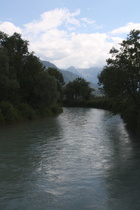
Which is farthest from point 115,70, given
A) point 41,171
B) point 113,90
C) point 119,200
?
point 119,200

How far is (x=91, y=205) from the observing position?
9125 mm

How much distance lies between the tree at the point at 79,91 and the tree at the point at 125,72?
292 feet

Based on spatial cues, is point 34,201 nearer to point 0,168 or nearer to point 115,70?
point 0,168

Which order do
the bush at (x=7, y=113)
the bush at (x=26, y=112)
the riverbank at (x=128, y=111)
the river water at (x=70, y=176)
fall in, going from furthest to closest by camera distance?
the bush at (x=26, y=112), the bush at (x=7, y=113), the riverbank at (x=128, y=111), the river water at (x=70, y=176)

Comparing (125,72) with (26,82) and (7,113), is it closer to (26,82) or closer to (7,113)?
(7,113)

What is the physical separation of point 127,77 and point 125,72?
0.62 meters

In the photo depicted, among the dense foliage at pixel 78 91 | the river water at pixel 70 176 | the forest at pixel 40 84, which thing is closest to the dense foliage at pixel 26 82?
the forest at pixel 40 84

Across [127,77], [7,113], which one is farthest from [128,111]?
[7,113]

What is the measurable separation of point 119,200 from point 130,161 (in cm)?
603

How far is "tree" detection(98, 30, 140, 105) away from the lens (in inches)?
1078

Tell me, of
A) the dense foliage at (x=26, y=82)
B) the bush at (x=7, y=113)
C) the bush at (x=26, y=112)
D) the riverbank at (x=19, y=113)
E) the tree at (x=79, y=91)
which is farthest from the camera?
the tree at (x=79, y=91)

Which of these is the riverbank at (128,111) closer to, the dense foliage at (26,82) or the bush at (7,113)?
the bush at (7,113)

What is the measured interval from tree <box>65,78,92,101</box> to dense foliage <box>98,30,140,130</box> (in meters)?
88.8

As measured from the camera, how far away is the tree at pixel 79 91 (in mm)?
119312
